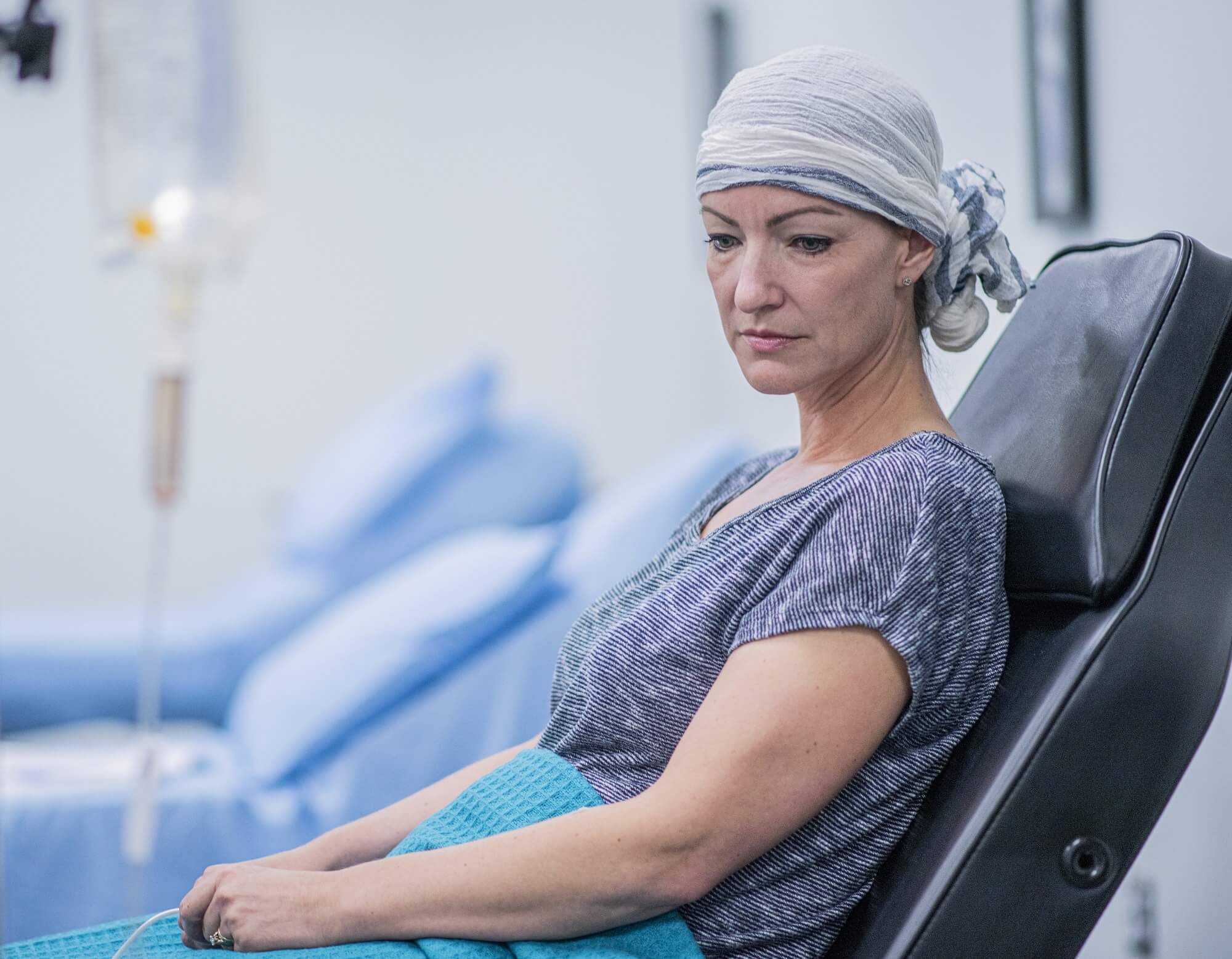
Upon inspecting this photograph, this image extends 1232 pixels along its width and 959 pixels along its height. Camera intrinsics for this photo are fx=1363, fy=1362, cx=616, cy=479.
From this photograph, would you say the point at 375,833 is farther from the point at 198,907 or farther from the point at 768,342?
the point at 768,342

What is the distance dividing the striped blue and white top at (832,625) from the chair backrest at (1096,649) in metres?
0.03

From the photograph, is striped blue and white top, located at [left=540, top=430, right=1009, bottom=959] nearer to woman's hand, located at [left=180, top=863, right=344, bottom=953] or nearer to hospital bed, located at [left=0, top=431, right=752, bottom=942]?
woman's hand, located at [left=180, top=863, right=344, bottom=953]

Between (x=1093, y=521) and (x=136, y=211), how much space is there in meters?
1.21

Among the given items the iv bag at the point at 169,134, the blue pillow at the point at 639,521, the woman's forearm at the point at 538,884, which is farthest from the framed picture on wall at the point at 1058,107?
the woman's forearm at the point at 538,884

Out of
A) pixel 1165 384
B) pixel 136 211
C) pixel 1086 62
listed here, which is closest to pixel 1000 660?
pixel 1165 384

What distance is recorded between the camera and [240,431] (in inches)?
161

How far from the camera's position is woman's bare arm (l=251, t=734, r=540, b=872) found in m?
1.10

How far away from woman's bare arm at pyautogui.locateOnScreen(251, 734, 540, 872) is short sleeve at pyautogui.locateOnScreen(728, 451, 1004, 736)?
1.08 feet

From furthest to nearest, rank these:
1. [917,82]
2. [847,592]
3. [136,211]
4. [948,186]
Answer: [917,82]
[136,211]
[948,186]
[847,592]

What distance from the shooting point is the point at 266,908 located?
2.95 ft

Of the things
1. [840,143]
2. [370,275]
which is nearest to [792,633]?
[840,143]

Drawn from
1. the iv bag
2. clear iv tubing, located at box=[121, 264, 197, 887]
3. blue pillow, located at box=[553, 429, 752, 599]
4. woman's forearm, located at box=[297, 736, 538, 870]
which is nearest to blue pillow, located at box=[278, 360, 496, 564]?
blue pillow, located at box=[553, 429, 752, 599]

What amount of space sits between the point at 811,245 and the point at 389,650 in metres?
1.20

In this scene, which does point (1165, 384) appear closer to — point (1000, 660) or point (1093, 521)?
point (1093, 521)
